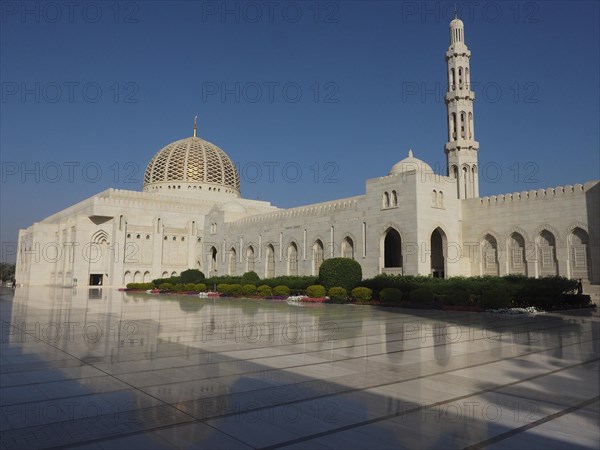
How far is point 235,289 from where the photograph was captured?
2612 cm

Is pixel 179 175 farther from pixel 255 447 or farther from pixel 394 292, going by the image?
pixel 255 447

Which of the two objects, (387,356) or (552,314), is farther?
(552,314)

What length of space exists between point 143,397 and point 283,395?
140 centimetres

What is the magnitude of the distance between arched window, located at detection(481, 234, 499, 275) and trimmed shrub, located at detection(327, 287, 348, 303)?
10.1 metres

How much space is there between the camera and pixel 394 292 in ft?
60.4

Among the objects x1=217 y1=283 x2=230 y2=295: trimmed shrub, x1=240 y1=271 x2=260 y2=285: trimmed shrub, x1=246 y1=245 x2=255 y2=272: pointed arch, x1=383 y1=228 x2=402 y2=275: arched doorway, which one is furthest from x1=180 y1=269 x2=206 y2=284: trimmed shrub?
x1=383 y1=228 x2=402 y2=275: arched doorway

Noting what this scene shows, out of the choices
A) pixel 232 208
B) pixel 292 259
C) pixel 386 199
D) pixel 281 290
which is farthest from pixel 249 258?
pixel 386 199

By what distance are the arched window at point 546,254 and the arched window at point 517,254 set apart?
85 cm

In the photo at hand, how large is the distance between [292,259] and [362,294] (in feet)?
44.3

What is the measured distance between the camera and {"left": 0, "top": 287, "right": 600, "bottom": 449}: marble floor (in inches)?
144

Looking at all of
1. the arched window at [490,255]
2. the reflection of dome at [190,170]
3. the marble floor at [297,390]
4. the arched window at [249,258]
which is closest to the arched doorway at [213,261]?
the arched window at [249,258]

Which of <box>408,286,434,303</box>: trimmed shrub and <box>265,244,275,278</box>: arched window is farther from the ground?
<box>265,244,275,278</box>: arched window

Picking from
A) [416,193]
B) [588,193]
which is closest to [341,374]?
[416,193]

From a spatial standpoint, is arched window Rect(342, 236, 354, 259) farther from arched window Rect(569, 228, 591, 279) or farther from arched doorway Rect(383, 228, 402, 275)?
arched window Rect(569, 228, 591, 279)
